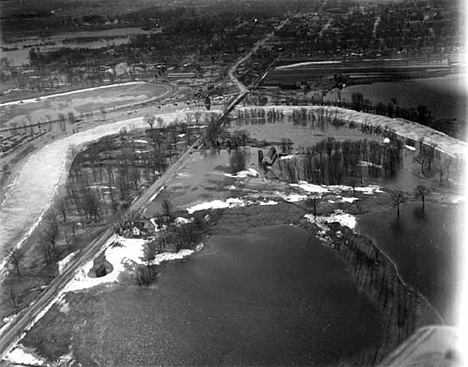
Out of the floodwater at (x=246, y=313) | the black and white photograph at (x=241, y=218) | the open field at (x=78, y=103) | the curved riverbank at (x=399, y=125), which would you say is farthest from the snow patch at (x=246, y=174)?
the open field at (x=78, y=103)

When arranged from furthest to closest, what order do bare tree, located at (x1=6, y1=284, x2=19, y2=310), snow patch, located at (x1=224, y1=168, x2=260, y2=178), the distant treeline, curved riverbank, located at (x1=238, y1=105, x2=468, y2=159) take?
the distant treeline
curved riverbank, located at (x1=238, y1=105, x2=468, y2=159)
snow patch, located at (x1=224, y1=168, x2=260, y2=178)
bare tree, located at (x1=6, y1=284, x2=19, y2=310)

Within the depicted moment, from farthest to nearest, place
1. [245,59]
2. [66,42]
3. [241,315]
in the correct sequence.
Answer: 1. [66,42]
2. [245,59]
3. [241,315]

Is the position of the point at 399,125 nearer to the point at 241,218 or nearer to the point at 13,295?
the point at 241,218

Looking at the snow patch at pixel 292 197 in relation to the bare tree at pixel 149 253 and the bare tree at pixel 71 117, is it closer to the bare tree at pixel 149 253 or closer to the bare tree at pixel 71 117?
the bare tree at pixel 149 253

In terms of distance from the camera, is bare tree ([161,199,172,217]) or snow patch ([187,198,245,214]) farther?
snow patch ([187,198,245,214])

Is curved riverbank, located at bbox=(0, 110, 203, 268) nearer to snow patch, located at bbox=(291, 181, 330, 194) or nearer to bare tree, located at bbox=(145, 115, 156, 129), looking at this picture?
bare tree, located at bbox=(145, 115, 156, 129)

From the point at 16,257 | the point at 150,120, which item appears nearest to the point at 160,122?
the point at 150,120

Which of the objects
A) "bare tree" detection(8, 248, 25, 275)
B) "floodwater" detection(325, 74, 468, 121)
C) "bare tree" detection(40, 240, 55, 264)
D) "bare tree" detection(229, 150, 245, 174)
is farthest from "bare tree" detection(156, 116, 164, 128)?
"bare tree" detection(8, 248, 25, 275)

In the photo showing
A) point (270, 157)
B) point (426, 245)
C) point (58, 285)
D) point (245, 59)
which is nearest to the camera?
point (58, 285)
